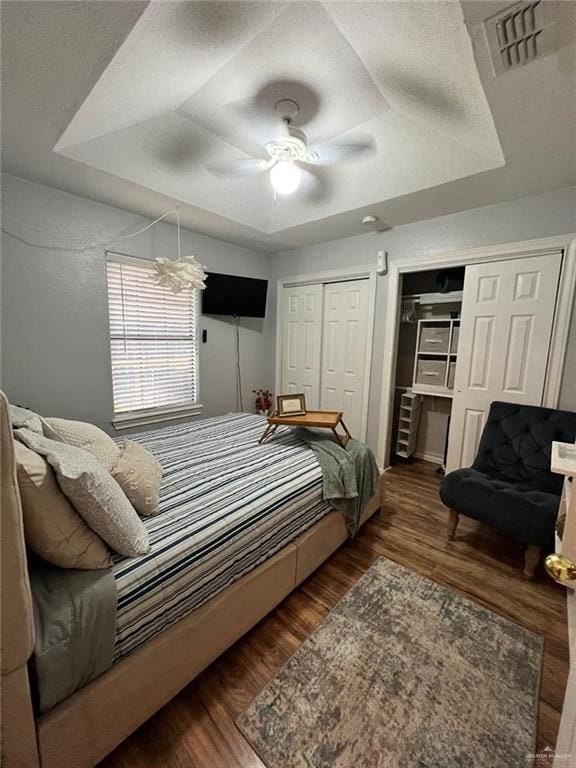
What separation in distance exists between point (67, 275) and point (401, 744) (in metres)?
3.42

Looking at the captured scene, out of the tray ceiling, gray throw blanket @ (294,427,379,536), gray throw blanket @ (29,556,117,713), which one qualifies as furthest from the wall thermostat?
gray throw blanket @ (29,556,117,713)

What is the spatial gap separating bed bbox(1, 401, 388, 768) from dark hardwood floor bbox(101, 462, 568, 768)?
0.10 metres

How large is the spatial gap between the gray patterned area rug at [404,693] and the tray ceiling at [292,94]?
260 centimetres

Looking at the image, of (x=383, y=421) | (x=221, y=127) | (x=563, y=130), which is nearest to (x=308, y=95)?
(x=221, y=127)

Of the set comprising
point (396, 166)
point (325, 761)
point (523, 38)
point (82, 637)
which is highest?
point (396, 166)

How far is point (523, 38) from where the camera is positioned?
114 cm

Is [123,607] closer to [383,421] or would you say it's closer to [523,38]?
[523,38]

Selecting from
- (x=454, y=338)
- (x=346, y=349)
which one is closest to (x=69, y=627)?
(x=346, y=349)

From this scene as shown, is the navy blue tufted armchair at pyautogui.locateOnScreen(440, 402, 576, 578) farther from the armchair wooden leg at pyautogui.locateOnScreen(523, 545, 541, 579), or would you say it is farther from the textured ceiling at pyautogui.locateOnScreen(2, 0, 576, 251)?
the textured ceiling at pyautogui.locateOnScreen(2, 0, 576, 251)

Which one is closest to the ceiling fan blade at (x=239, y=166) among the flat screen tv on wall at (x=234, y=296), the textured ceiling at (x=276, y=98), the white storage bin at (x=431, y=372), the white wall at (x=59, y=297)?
the textured ceiling at (x=276, y=98)

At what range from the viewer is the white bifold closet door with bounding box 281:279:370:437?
3555 mm

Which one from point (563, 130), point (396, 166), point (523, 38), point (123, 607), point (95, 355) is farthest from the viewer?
point (95, 355)

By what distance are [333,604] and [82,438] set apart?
5.18ft

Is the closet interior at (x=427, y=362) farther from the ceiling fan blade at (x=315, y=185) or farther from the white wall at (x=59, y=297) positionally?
the white wall at (x=59, y=297)
